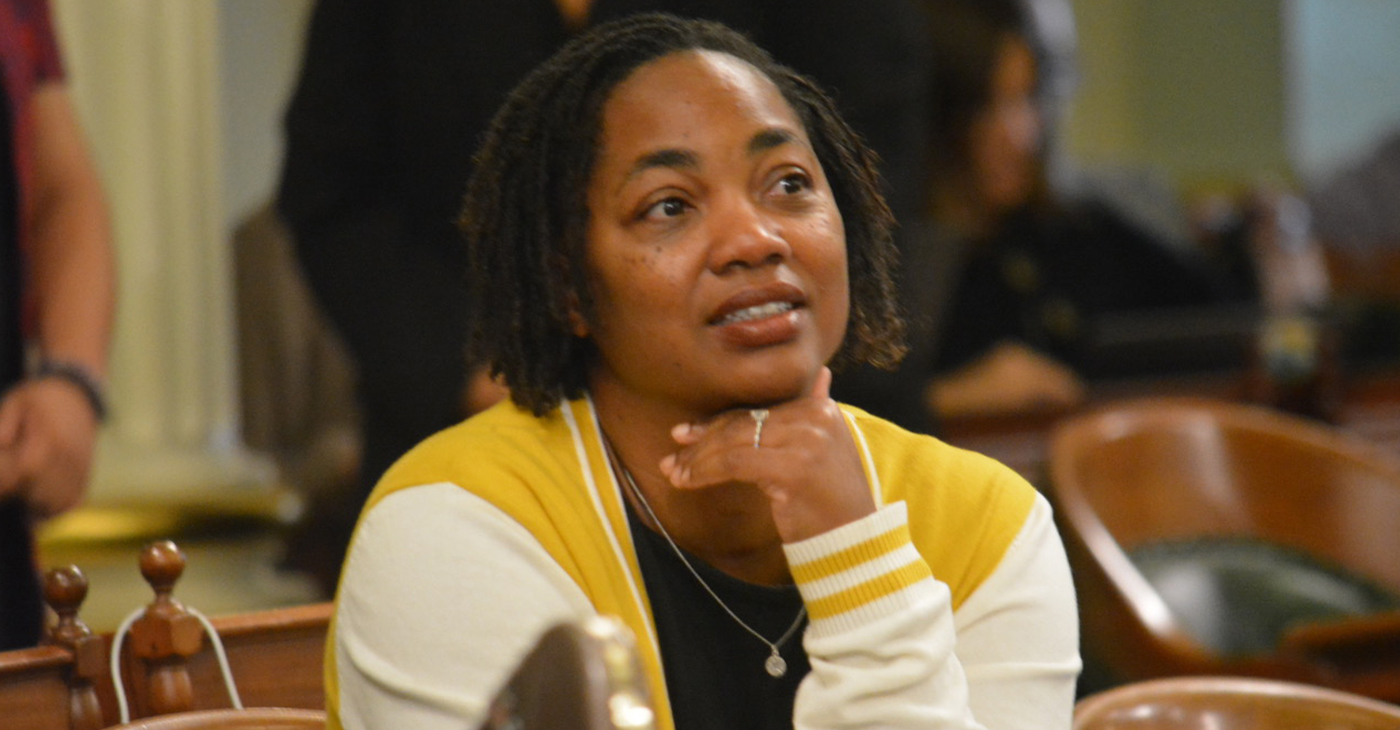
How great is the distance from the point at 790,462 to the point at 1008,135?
2.69 meters

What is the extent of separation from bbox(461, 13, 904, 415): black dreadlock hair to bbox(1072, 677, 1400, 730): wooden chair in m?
0.39

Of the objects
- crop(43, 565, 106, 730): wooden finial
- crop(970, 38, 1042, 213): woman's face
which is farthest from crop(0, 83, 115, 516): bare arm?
crop(970, 38, 1042, 213): woman's face

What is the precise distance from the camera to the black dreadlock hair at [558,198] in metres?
1.26

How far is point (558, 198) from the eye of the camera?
1.28 m

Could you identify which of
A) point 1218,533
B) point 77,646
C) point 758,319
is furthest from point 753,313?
point 1218,533

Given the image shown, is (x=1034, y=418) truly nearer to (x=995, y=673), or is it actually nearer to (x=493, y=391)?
(x=493, y=391)

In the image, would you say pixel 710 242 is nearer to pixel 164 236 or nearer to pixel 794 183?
pixel 794 183

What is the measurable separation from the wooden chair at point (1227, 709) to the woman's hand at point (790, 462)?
410 millimetres

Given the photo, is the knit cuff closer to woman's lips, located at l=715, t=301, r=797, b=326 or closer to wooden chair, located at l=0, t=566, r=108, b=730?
woman's lips, located at l=715, t=301, r=797, b=326

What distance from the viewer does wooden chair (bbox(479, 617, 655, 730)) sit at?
69 cm

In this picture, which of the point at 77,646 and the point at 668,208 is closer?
the point at 668,208

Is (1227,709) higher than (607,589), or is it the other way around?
(607,589)

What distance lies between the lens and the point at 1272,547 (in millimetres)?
2605

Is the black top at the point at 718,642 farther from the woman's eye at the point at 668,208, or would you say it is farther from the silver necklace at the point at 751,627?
the woman's eye at the point at 668,208
